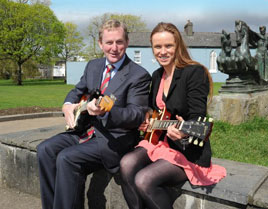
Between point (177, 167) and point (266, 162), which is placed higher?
point (177, 167)

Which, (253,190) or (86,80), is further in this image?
(86,80)

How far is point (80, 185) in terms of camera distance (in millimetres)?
2645

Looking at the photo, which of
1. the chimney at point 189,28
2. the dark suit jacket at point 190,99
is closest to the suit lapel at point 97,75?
the dark suit jacket at point 190,99

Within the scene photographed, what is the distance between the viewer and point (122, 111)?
8.36ft

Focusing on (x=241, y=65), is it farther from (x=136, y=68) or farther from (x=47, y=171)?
(x=47, y=171)

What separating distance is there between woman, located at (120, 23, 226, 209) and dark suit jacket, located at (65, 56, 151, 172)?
0.45 ft

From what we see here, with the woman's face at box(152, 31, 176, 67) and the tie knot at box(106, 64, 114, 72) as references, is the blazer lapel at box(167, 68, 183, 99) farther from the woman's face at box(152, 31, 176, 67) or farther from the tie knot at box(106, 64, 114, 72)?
the tie knot at box(106, 64, 114, 72)

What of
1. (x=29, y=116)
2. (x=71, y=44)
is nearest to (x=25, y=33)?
(x=71, y=44)

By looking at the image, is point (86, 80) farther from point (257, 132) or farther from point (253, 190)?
point (257, 132)

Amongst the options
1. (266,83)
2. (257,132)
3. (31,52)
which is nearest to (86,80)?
(257,132)

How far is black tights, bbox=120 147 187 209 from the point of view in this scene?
2215mm

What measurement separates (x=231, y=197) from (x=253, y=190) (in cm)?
17

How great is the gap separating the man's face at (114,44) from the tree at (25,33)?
105 feet

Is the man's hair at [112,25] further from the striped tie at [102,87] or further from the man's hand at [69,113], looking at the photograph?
the man's hand at [69,113]
